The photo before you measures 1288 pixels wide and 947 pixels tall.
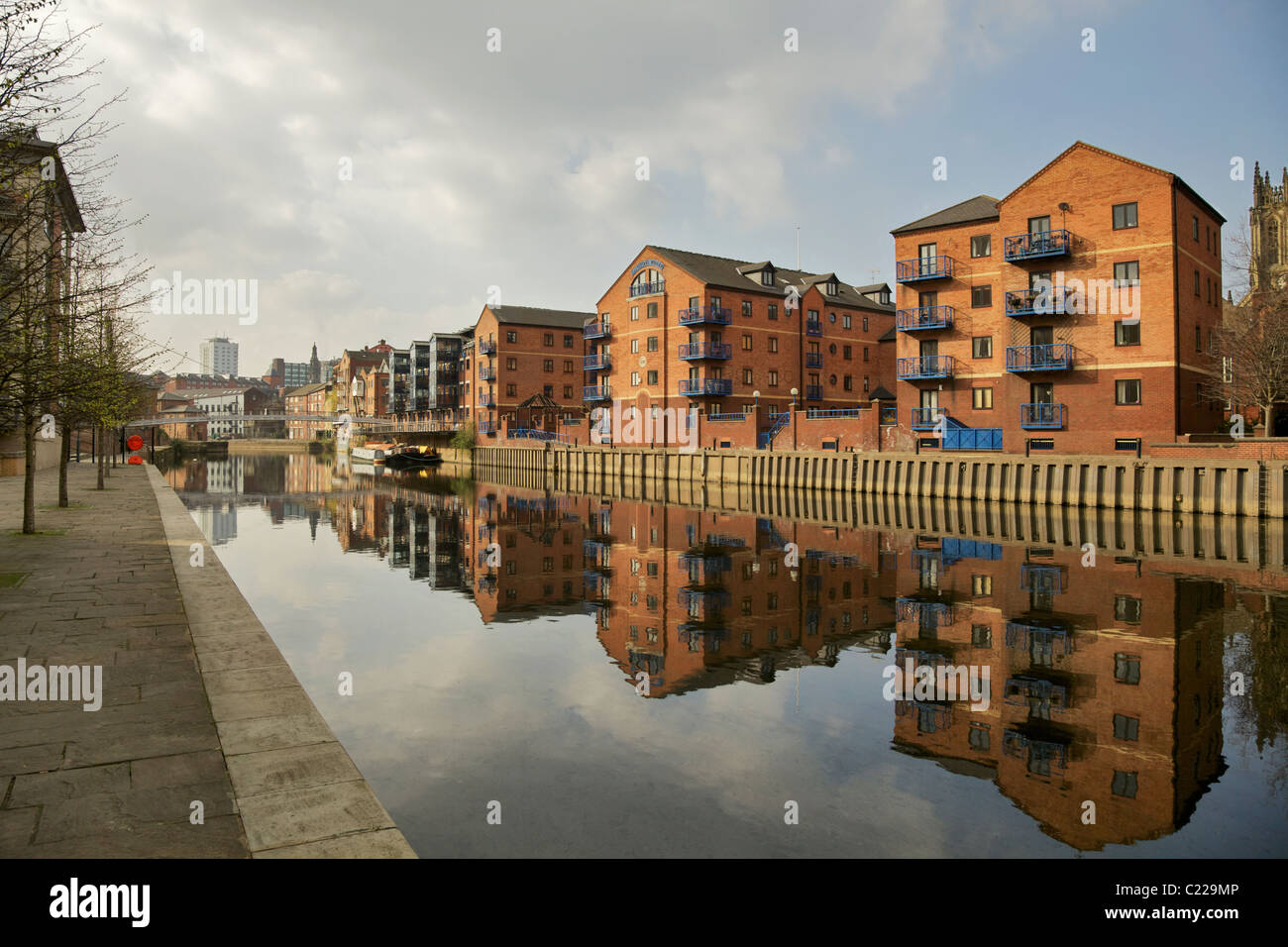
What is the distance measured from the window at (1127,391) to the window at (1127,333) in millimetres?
1674

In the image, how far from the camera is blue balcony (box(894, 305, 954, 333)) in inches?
1636

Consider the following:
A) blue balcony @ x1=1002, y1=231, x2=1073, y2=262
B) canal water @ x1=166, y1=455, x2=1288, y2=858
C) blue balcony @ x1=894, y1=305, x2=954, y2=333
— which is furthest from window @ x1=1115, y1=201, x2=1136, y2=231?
→ canal water @ x1=166, y1=455, x2=1288, y2=858

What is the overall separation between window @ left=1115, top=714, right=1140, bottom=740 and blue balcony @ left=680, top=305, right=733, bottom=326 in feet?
164

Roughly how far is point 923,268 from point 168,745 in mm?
43835

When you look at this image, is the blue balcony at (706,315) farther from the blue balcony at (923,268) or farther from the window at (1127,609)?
the window at (1127,609)

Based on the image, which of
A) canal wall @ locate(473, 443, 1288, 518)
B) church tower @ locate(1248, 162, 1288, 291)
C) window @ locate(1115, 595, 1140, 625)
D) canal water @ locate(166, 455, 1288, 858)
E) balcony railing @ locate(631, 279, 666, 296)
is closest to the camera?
canal water @ locate(166, 455, 1288, 858)

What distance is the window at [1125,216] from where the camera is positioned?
34188mm

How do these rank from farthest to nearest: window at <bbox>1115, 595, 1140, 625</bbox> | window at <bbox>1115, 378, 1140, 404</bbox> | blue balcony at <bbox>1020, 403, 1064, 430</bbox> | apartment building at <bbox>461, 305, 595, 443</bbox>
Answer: apartment building at <bbox>461, 305, 595, 443</bbox>
blue balcony at <bbox>1020, 403, 1064, 430</bbox>
window at <bbox>1115, 378, 1140, 404</bbox>
window at <bbox>1115, 595, 1140, 625</bbox>

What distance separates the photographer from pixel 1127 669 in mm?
10070

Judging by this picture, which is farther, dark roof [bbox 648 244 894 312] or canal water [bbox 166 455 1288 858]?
dark roof [bbox 648 244 894 312]

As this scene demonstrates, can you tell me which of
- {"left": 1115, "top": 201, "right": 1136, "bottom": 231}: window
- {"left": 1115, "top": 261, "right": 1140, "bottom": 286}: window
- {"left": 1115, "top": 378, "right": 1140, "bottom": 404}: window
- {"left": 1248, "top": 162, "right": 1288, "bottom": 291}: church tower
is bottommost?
{"left": 1115, "top": 378, "right": 1140, "bottom": 404}: window

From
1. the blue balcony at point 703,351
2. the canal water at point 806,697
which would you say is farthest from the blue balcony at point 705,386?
the canal water at point 806,697

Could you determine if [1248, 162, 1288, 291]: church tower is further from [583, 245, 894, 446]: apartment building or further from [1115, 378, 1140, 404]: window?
[1115, 378, 1140, 404]: window
